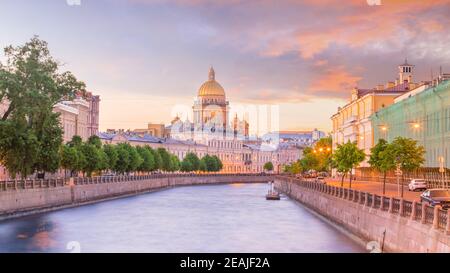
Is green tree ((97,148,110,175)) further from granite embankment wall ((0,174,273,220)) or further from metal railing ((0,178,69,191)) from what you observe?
metal railing ((0,178,69,191))

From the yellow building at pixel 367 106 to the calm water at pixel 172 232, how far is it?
32712 mm

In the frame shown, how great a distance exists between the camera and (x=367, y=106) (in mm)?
108625

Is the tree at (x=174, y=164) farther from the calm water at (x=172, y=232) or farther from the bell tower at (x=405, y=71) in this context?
the calm water at (x=172, y=232)

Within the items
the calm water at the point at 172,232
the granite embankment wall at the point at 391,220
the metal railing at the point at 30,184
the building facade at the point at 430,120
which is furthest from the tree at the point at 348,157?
the metal railing at the point at 30,184

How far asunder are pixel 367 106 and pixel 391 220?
77.5 metres

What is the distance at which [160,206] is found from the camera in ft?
265

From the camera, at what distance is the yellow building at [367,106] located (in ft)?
342

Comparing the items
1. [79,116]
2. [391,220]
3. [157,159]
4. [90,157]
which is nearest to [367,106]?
[90,157]

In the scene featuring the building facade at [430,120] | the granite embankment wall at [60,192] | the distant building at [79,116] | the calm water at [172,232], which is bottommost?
the calm water at [172,232]

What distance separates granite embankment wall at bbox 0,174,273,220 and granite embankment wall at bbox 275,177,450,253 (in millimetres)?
22730

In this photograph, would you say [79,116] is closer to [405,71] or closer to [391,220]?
[405,71]
